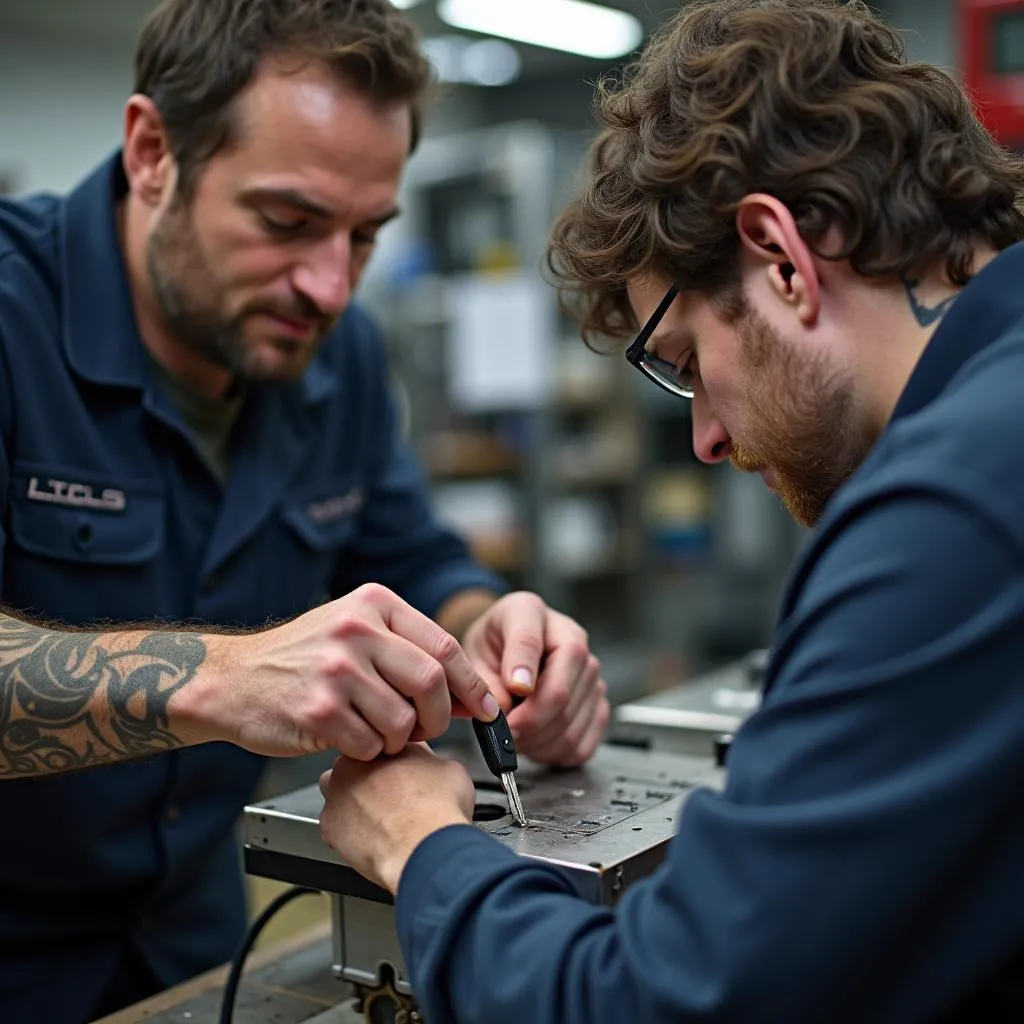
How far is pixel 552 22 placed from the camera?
5.75 metres

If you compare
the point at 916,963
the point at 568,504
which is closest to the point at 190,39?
the point at 916,963

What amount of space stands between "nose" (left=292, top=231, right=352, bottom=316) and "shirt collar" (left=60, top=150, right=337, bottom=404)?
0.69ft

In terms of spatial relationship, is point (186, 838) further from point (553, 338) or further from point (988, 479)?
point (553, 338)

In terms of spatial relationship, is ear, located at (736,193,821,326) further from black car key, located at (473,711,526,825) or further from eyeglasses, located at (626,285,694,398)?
black car key, located at (473,711,526,825)

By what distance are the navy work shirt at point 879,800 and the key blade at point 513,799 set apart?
0.32 meters

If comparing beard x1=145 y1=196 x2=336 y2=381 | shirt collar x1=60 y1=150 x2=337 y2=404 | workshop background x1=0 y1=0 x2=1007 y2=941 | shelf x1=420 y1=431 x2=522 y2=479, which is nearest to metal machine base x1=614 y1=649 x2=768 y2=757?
beard x1=145 y1=196 x2=336 y2=381

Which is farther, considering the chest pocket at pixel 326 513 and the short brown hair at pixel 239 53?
the chest pocket at pixel 326 513

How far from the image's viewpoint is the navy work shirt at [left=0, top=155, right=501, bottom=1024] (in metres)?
1.29

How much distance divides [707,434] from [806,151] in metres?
0.25

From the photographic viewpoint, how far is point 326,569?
5.66ft

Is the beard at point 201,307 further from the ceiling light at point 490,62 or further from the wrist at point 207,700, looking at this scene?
the ceiling light at point 490,62

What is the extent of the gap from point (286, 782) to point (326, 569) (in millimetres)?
2156

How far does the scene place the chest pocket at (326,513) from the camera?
5.29ft

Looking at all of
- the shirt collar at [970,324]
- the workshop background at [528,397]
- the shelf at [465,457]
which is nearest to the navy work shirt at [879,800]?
the shirt collar at [970,324]
